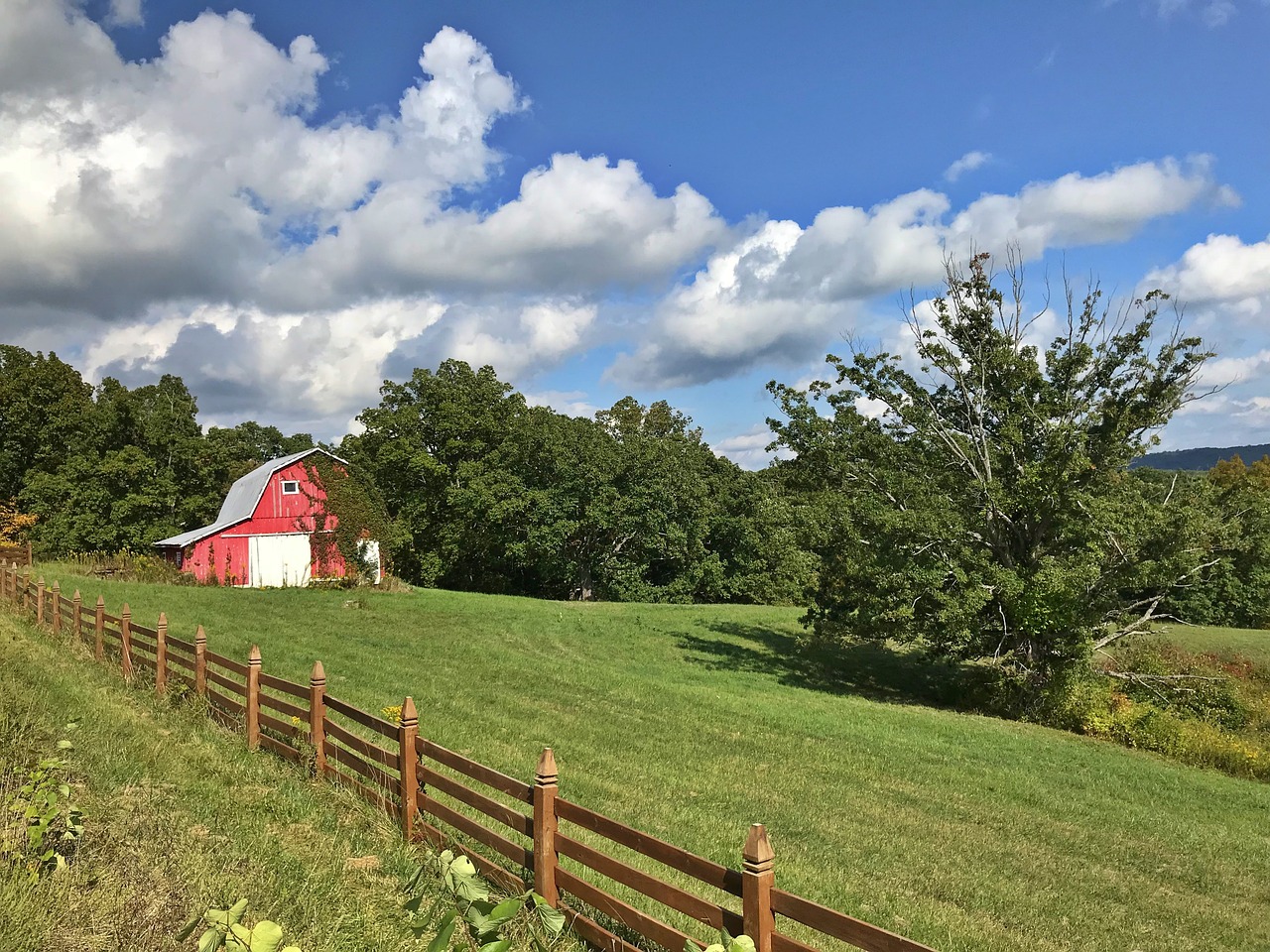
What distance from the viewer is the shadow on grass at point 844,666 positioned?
2280 centimetres

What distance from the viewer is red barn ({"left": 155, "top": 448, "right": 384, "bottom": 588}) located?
35000mm

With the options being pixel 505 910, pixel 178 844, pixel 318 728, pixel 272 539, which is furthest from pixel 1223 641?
pixel 272 539

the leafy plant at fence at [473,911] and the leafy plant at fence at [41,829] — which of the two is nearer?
the leafy plant at fence at [473,911]

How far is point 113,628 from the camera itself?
41.0 ft

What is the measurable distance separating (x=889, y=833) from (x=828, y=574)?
15.2m

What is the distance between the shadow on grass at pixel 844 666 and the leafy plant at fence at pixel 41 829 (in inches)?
750

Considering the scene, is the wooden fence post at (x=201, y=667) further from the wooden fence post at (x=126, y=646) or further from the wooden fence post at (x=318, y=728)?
the wooden fence post at (x=318, y=728)

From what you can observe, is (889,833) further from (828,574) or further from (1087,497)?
(828,574)

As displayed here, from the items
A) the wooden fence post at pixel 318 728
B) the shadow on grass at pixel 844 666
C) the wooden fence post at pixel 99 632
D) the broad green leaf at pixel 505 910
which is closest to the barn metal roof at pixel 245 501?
the shadow on grass at pixel 844 666

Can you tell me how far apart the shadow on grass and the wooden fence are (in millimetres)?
15518

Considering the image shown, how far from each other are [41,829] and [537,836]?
8.47 feet

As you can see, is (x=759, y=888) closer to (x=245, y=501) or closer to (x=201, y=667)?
(x=201, y=667)

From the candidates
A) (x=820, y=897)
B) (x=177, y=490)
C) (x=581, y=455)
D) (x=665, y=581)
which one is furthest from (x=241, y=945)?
(x=177, y=490)

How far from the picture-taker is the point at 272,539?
Answer: 35469mm
